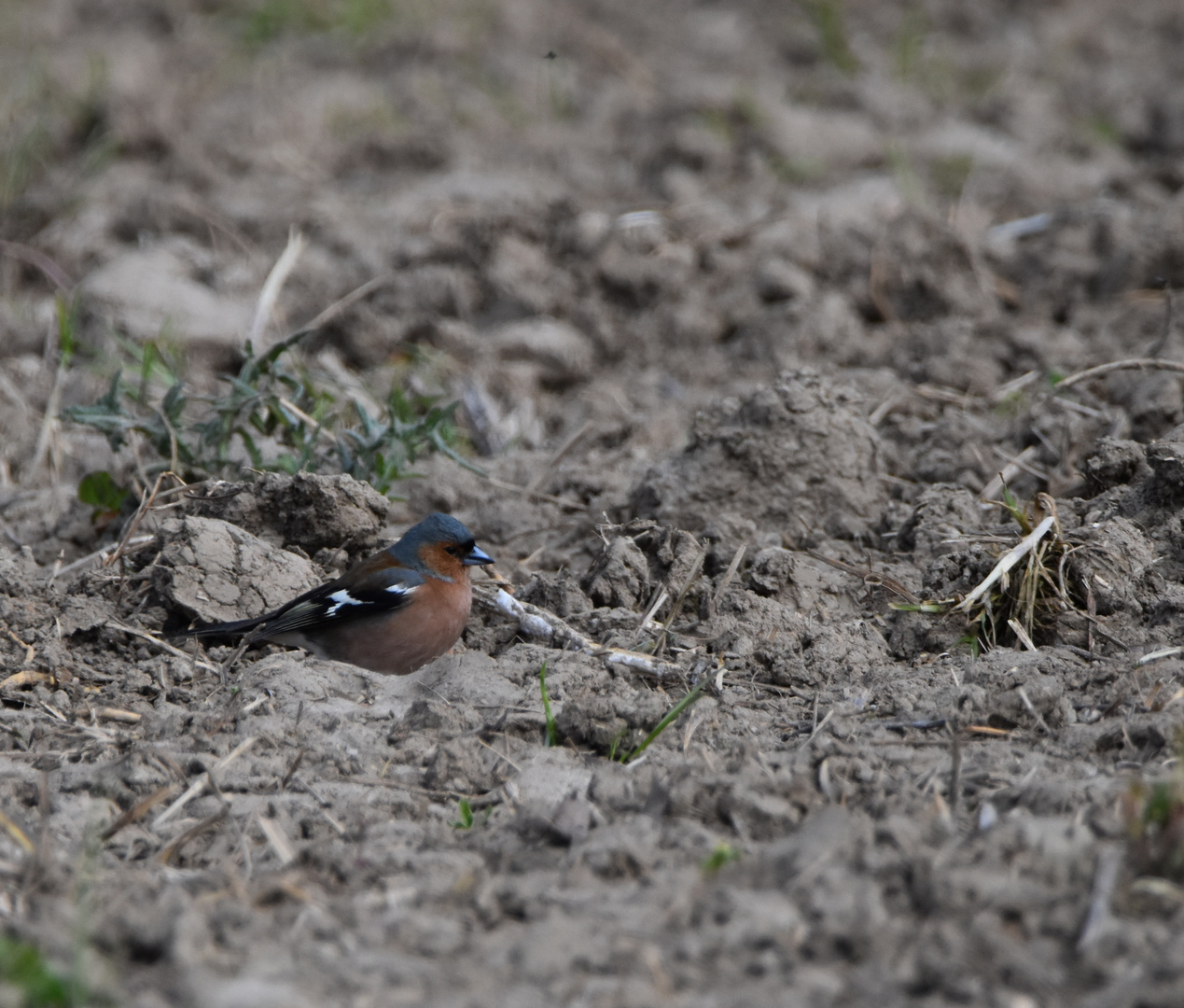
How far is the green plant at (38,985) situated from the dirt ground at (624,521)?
5 cm

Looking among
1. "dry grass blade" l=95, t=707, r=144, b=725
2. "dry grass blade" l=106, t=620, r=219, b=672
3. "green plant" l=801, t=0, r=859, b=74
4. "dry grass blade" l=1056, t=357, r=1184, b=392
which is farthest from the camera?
"green plant" l=801, t=0, r=859, b=74

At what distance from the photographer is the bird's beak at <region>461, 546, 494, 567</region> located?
466 cm

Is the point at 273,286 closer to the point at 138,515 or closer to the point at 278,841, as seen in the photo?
the point at 138,515

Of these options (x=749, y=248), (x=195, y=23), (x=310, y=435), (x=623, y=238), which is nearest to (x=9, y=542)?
(x=310, y=435)

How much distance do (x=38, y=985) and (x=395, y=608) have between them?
2.35 metres

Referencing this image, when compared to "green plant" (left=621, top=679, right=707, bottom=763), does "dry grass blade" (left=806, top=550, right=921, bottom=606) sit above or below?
below

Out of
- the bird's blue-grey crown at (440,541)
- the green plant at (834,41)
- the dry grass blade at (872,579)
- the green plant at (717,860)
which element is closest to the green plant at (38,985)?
the green plant at (717,860)

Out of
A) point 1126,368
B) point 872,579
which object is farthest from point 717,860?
point 1126,368

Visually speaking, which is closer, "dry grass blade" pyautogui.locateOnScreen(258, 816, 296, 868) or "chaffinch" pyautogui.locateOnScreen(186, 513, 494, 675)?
"dry grass blade" pyautogui.locateOnScreen(258, 816, 296, 868)

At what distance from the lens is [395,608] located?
454 cm

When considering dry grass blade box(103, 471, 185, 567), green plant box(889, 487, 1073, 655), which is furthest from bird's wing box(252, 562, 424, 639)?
green plant box(889, 487, 1073, 655)

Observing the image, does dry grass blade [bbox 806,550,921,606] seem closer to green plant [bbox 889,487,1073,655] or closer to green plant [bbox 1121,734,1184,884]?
green plant [bbox 889,487,1073,655]

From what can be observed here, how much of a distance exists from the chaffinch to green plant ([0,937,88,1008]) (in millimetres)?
2131

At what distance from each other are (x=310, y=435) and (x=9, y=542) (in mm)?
1224
